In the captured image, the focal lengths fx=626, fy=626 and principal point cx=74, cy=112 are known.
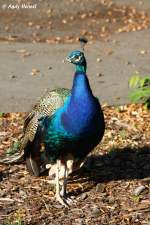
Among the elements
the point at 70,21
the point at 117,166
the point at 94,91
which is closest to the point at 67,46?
the point at 70,21

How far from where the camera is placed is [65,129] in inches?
180

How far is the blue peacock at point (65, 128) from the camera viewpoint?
452 centimetres

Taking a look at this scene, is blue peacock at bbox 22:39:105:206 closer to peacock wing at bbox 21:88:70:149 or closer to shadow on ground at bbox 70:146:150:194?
peacock wing at bbox 21:88:70:149

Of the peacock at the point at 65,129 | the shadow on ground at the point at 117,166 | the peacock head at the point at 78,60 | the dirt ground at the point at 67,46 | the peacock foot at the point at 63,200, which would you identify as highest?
the dirt ground at the point at 67,46

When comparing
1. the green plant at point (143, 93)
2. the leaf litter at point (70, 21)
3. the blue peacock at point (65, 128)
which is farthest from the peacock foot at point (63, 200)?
the leaf litter at point (70, 21)

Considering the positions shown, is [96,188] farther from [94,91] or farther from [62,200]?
[94,91]

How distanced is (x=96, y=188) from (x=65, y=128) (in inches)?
29.5

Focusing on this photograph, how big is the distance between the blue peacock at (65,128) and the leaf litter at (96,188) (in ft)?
0.51

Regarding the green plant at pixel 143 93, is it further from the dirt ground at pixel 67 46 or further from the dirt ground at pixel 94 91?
the dirt ground at pixel 67 46

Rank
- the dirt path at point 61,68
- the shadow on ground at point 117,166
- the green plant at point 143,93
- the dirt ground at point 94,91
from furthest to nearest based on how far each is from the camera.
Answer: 1. the dirt path at point 61,68
2. the green plant at point 143,93
3. the shadow on ground at point 117,166
4. the dirt ground at point 94,91

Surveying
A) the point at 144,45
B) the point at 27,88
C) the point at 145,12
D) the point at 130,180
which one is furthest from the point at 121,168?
the point at 145,12

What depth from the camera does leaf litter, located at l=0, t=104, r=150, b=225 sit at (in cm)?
456

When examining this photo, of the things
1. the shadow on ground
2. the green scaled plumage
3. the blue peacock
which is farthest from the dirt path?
the blue peacock

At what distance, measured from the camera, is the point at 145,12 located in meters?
14.6
